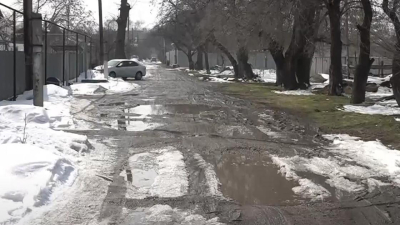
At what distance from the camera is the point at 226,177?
776 centimetres

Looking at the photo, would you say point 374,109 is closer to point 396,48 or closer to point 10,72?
point 396,48

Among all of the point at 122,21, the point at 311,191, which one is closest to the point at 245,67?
the point at 122,21

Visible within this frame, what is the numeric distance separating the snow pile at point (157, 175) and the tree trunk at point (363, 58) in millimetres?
10067

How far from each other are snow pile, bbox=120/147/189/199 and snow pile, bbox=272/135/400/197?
5.42 feet

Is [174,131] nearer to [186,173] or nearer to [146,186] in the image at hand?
[186,173]

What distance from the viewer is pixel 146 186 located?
7133mm

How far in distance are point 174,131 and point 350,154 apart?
4.37m

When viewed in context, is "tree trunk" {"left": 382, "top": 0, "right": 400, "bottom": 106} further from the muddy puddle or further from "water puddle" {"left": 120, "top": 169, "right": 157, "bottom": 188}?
"water puddle" {"left": 120, "top": 169, "right": 157, "bottom": 188}

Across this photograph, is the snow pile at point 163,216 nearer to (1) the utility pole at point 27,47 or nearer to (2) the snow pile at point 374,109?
(1) the utility pole at point 27,47

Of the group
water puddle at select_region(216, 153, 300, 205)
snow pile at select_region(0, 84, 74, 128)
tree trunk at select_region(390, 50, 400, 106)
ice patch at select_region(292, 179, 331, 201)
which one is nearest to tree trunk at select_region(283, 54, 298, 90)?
tree trunk at select_region(390, 50, 400, 106)

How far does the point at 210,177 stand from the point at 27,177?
261cm

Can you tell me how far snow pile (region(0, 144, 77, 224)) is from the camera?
5.80 metres

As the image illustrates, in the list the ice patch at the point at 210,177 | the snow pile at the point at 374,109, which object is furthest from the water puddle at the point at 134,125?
the snow pile at the point at 374,109

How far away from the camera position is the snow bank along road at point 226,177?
19.2ft
